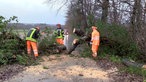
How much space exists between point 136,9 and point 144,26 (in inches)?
122

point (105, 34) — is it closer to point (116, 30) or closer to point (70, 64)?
point (116, 30)

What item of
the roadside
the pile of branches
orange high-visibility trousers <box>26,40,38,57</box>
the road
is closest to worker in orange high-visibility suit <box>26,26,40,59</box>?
orange high-visibility trousers <box>26,40,38,57</box>

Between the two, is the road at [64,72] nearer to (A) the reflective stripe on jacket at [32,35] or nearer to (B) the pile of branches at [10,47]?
(A) the reflective stripe on jacket at [32,35]

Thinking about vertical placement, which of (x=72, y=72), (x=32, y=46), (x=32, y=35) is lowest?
(x=72, y=72)

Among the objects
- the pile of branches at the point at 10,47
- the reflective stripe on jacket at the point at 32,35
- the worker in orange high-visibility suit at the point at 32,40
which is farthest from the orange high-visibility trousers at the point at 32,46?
the pile of branches at the point at 10,47

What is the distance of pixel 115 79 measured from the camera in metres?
14.0

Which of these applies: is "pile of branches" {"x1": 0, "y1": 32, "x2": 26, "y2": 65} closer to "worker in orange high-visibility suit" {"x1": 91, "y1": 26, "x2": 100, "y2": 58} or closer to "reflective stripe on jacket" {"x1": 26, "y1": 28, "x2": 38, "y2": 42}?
"reflective stripe on jacket" {"x1": 26, "y1": 28, "x2": 38, "y2": 42}

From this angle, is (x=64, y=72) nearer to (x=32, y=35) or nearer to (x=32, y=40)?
(x=32, y=40)

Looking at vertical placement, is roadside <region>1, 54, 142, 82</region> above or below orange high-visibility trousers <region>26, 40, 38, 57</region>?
below

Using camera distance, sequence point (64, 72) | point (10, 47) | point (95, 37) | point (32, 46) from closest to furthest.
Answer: point (64, 72), point (10, 47), point (32, 46), point (95, 37)

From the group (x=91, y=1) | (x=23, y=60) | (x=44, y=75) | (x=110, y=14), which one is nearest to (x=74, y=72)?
(x=44, y=75)

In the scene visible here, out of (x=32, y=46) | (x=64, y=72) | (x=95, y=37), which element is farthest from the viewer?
(x=95, y=37)

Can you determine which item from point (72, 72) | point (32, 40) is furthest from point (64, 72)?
point (32, 40)

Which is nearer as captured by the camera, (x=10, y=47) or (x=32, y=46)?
(x=10, y=47)
